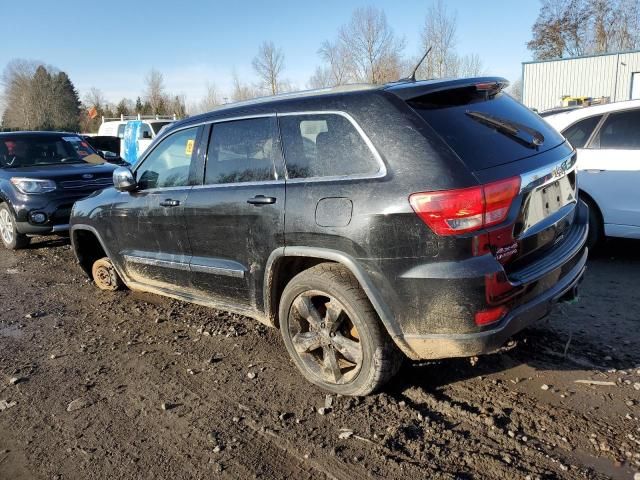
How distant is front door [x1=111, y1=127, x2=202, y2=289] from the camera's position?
13.5 feet

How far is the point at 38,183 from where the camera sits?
766 cm

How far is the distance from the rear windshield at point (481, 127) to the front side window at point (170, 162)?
6.41ft

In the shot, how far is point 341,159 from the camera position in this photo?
120 inches

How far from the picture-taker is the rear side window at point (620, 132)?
215 inches

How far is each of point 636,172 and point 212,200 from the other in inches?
168

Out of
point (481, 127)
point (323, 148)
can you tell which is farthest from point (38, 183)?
point (481, 127)

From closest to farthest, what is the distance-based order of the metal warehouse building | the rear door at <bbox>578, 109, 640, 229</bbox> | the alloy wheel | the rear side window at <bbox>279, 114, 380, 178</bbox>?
the rear side window at <bbox>279, 114, 380, 178</bbox> → the alloy wheel → the rear door at <bbox>578, 109, 640, 229</bbox> → the metal warehouse building

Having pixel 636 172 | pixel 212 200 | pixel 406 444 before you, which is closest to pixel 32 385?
pixel 212 200

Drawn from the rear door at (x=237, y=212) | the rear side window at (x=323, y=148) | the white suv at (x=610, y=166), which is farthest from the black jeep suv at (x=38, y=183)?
the white suv at (x=610, y=166)

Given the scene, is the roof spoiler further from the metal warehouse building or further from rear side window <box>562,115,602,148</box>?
the metal warehouse building

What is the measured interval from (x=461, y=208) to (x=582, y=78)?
31.8m

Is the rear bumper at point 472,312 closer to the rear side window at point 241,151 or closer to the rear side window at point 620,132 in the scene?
the rear side window at point 241,151

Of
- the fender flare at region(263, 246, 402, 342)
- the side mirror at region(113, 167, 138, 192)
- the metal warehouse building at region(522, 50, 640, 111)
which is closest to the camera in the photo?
the fender flare at region(263, 246, 402, 342)

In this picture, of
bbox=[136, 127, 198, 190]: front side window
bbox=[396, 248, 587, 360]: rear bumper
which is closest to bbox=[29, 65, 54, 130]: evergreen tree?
bbox=[136, 127, 198, 190]: front side window
